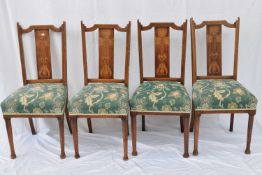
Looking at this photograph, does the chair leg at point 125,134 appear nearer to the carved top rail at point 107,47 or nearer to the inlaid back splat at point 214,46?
the carved top rail at point 107,47

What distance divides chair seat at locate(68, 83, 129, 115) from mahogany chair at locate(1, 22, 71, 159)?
5.9 inches

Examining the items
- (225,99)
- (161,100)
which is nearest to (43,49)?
(161,100)

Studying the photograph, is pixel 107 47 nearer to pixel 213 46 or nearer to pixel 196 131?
pixel 213 46

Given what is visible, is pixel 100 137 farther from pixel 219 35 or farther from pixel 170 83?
pixel 219 35

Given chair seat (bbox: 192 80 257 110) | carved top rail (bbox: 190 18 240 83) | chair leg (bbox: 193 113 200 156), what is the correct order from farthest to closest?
1. carved top rail (bbox: 190 18 240 83)
2. chair leg (bbox: 193 113 200 156)
3. chair seat (bbox: 192 80 257 110)

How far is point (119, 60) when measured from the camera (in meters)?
2.71

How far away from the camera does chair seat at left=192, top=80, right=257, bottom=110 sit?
2157mm

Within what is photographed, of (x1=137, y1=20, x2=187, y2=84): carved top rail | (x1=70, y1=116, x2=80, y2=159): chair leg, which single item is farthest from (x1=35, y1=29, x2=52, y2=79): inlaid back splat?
(x1=137, y1=20, x2=187, y2=84): carved top rail

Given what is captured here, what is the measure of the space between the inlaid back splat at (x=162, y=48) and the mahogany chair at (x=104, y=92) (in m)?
0.25

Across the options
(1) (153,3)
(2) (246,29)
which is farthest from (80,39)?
(2) (246,29)

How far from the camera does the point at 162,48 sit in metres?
2.50

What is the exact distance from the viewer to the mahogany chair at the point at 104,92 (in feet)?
7.12

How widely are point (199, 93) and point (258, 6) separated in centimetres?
99

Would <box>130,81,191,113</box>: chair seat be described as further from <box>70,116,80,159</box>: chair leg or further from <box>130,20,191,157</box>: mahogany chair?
<box>70,116,80,159</box>: chair leg
